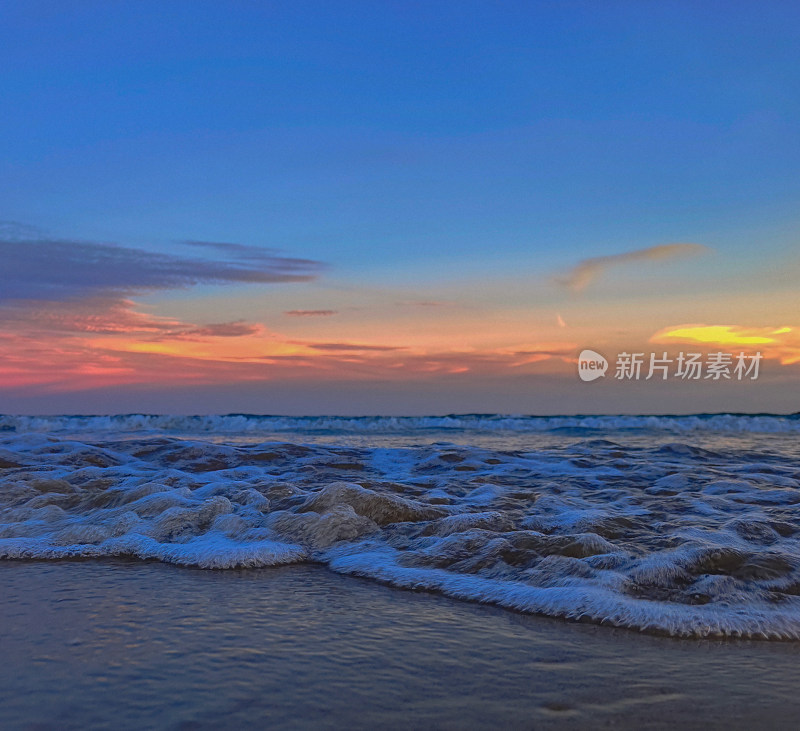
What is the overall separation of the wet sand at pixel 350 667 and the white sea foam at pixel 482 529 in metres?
0.39

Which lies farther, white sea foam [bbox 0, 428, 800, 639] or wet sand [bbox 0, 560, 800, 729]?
white sea foam [bbox 0, 428, 800, 639]

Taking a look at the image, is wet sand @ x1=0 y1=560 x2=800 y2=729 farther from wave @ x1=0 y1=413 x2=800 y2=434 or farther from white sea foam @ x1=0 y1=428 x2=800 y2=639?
wave @ x1=0 y1=413 x2=800 y2=434

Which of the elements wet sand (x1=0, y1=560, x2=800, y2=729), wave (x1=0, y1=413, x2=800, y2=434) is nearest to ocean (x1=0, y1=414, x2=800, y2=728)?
wet sand (x1=0, y1=560, x2=800, y2=729)

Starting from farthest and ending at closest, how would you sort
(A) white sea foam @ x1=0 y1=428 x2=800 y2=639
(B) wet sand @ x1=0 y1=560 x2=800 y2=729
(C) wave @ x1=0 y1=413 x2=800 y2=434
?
A: (C) wave @ x1=0 y1=413 x2=800 y2=434 → (A) white sea foam @ x1=0 y1=428 x2=800 y2=639 → (B) wet sand @ x1=0 y1=560 x2=800 y2=729

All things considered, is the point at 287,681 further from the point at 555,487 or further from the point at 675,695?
the point at 555,487

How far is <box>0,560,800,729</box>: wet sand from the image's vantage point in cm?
231

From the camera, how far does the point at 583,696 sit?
2.47m

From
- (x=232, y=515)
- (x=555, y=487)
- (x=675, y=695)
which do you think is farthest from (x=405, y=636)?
(x=555, y=487)

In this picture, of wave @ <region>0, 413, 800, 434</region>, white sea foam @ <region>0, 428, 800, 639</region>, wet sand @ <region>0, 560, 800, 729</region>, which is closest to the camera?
wet sand @ <region>0, 560, 800, 729</region>

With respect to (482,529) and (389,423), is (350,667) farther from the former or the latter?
(389,423)

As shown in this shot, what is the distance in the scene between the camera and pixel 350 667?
2.76m

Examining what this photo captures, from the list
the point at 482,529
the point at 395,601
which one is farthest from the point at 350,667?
the point at 482,529

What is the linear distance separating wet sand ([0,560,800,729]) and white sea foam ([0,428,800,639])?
39cm

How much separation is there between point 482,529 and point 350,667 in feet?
8.71
